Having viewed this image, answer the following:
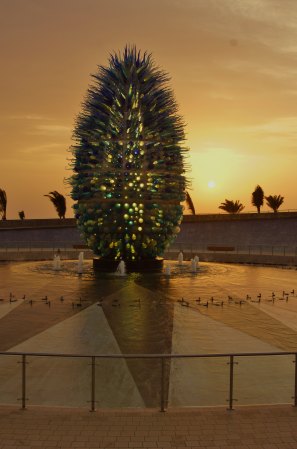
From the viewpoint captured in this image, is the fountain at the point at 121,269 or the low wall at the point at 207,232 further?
the low wall at the point at 207,232

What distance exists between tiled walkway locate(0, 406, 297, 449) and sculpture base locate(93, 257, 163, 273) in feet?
56.8

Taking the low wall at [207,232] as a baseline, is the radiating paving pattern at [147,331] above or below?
below

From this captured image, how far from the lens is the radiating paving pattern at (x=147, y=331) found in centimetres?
830

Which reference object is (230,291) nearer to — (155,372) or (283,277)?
(283,277)

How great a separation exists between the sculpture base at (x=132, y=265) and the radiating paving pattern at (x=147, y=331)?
0.75m

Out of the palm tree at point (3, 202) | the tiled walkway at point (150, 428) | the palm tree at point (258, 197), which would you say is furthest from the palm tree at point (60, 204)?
the tiled walkway at point (150, 428)

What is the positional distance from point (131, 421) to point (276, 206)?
5838 centimetres

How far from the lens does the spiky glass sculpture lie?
77.8ft

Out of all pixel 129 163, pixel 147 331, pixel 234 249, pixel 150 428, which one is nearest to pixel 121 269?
pixel 129 163

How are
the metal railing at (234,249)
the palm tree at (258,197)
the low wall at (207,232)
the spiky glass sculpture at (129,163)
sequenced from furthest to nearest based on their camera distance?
the palm tree at (258,197)
the low wall at (207,232)
the metal railing at (234,249)
the spiky glass sculpture at (129,163)

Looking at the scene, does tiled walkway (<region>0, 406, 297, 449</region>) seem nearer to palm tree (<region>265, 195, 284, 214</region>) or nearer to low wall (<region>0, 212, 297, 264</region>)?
low wall (<region>0, 212, 297, 264</region>)

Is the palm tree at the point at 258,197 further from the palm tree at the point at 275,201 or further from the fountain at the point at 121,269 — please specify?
the fountain at the point at 121,269

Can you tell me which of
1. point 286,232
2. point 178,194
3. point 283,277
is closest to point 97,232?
point 178,194

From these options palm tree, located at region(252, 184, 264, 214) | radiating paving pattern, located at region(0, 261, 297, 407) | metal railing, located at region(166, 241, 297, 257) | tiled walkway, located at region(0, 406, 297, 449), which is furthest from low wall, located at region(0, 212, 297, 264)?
tiled walkway, located at region(0, 406, 297, 449)
